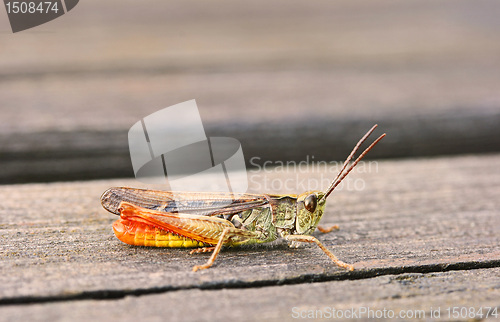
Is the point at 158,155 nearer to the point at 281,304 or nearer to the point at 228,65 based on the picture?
the point at 281,304

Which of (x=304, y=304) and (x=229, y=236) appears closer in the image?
(x=304, y=304)

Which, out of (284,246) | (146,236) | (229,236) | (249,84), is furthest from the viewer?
(249,84)

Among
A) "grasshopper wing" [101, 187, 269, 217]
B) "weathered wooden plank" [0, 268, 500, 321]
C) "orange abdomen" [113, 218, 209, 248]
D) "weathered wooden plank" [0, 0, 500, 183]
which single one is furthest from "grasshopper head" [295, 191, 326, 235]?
"weathered wooden plank" [0, 0, 500, 183]

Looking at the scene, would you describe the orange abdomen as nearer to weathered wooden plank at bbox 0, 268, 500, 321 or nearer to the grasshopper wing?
the grasshopper wing

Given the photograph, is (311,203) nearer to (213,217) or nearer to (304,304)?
(213,217)

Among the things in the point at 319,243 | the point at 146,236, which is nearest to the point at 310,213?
the point at 319,243
